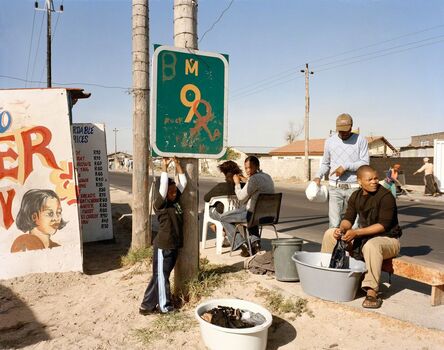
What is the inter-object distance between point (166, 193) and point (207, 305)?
3.83 feet

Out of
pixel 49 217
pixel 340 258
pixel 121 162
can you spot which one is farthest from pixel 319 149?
pixel 340 258

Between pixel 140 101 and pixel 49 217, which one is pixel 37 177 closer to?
pixel 49 217

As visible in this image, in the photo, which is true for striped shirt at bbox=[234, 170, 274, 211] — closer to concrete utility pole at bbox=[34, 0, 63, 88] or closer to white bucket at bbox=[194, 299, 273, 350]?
white bucket at bbox=[194, 299, 273, 350]

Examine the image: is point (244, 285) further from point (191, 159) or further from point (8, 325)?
point (8, 325)

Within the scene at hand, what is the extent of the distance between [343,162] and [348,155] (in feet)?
0.36

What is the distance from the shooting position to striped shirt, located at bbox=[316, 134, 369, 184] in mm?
5137

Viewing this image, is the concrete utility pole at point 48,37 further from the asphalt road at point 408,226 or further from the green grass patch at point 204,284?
the green grass patch at point 204,284

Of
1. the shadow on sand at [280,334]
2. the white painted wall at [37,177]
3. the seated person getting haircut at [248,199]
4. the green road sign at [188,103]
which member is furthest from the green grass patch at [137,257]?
the shadow on sand at [280,334]

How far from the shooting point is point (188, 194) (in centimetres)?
443

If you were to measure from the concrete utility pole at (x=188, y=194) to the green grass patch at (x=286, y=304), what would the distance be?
868 millimetres

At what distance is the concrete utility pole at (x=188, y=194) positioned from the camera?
14.4ft

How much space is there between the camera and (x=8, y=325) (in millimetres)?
4215

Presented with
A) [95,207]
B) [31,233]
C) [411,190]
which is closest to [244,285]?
[31,233]

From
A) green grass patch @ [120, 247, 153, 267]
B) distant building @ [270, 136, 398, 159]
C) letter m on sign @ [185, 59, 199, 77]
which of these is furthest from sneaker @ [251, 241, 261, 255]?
distant building @ [270, 136, 398, 159]
